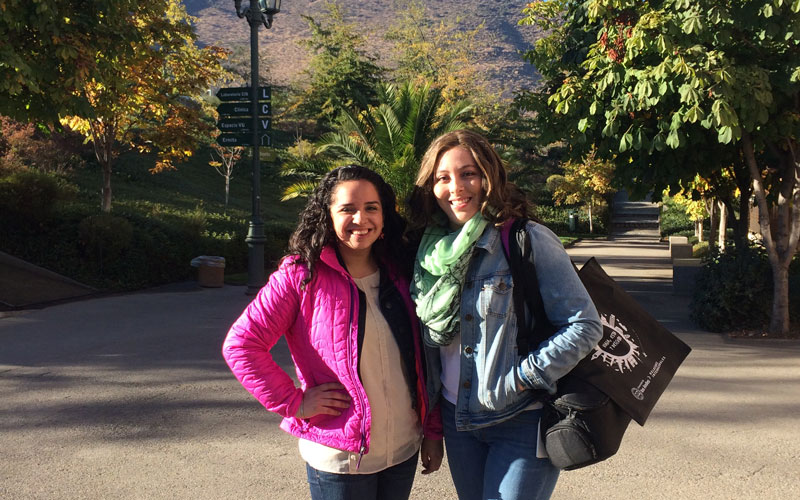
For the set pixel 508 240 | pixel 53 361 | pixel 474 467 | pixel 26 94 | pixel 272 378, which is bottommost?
pixel 53 361

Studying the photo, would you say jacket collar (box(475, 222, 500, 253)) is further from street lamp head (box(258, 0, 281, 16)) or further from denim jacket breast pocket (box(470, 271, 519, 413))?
street lamp head (box(258, 0, 281, 16))

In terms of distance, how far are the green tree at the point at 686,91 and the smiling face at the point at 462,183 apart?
19.7ft

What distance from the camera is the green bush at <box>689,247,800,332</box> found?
9.99 m

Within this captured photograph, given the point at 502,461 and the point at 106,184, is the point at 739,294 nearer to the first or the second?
the point at 502,461

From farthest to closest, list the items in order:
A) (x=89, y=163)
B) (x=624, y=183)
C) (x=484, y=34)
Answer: (x=484, y=34) → (x=89, y=163) → (x=624, y=183)

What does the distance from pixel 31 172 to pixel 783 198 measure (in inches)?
527

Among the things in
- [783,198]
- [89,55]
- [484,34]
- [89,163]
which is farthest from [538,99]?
[484,34]

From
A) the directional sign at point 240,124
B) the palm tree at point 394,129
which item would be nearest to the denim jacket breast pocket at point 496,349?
the directional sign at point 240,124

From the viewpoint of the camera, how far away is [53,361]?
7.58 metres

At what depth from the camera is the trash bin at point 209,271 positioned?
573 inches

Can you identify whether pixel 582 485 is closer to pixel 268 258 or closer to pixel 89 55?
pixel 89 55

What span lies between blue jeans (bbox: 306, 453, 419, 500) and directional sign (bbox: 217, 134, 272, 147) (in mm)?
11623

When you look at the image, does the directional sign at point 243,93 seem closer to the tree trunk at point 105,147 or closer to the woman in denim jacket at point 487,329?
the tree trunk at point 105,147

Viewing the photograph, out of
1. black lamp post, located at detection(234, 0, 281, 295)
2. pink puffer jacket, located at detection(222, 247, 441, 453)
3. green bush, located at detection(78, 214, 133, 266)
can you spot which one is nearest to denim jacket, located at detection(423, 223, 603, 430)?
pink puffer jacket, located at detection(222, 247, 441, 453)
